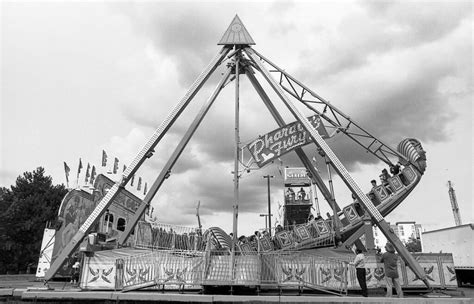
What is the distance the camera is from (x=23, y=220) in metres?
36.9

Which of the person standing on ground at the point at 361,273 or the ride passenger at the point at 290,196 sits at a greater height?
the ride passenger at the point at 290,196

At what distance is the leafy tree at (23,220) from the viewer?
1407 inches

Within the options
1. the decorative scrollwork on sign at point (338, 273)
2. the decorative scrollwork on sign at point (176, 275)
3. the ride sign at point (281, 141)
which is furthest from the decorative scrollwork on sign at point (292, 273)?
the ride sign at point (281, 141)

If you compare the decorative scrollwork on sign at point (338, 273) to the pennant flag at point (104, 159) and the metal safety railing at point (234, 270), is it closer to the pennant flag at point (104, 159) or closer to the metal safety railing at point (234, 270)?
the metal safety railing at point (234, 270)

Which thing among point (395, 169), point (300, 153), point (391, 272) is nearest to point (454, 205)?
point (395, 169)

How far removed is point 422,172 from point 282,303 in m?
10.5

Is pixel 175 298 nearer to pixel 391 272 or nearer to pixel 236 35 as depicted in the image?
pixel 391 272

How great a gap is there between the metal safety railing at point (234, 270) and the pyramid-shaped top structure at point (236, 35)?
10681 mm

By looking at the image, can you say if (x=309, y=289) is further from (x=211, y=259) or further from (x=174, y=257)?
(x=174, y=257)

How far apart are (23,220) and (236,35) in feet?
110

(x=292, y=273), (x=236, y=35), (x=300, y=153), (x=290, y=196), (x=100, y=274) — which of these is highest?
(x=236, y=35)

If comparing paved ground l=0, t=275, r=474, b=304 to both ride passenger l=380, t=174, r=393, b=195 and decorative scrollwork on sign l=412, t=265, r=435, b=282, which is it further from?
ride passenger l=380, t=174, r=393, b=195

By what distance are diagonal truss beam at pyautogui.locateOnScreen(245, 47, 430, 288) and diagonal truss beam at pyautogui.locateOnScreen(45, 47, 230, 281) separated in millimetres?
2472

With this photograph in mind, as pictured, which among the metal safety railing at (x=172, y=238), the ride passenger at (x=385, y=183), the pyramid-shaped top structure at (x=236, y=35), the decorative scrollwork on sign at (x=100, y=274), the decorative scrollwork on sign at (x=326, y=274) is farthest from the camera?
the pyramid-shaped top structure at (x=236, y=35)
